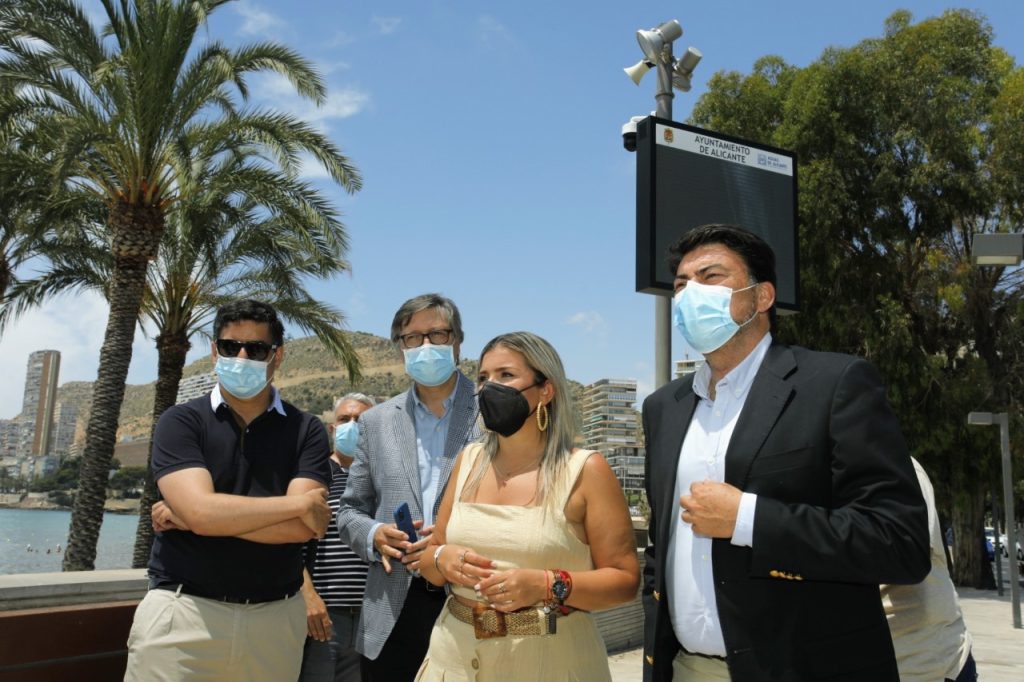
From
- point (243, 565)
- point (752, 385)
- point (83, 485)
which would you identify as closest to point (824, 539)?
point (752, 385)

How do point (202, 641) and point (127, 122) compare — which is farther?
point (127, 122)

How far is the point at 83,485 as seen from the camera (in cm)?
1505

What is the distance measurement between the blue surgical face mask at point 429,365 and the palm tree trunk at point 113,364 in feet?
40.0

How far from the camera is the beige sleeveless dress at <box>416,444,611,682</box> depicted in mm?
2705

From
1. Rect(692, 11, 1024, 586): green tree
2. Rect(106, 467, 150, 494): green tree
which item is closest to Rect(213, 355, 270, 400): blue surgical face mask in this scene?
Rect(692, 11, 1024, 586): green tree

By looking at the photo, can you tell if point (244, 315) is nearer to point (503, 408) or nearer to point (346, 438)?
point (503, 408)

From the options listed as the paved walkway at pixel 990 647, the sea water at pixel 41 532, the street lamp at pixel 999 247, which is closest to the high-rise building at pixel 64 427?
the sea water at pixel 41 532

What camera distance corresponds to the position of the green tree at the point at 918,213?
20.7 metres

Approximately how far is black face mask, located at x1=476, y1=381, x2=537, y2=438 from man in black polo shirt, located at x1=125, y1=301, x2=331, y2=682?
2.55ft

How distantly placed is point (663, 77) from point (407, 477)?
500 cm

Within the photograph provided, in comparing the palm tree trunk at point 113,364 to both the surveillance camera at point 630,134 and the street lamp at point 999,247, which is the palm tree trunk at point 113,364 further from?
the street lamp at point 999,247

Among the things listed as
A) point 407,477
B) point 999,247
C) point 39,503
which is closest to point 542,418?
point 407,477

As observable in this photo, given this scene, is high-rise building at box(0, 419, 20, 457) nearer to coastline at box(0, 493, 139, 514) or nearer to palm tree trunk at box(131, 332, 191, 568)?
coastline at box(0, 493, 139, 514)

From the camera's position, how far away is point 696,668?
2.42m
